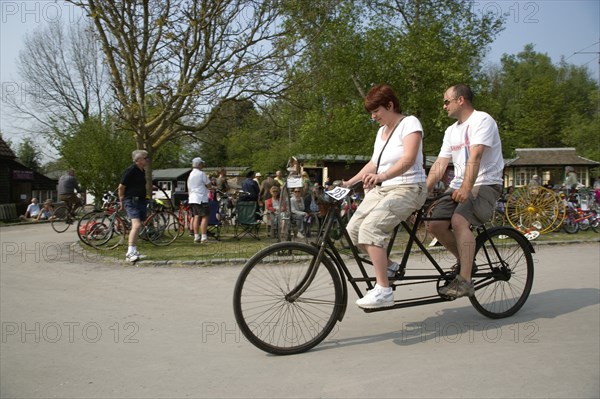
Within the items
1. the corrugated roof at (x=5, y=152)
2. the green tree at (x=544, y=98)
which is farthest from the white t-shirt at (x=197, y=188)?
the green tree at (x=544, y=98)

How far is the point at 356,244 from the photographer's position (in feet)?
14.1

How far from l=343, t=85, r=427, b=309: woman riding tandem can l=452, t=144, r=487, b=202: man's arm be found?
0.32 metres

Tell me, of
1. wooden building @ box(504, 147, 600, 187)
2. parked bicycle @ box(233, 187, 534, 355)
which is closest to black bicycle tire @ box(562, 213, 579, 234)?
parked bicycle @ box(233, 187, 534, 355)

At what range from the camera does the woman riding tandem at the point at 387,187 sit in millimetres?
4117

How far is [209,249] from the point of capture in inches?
414

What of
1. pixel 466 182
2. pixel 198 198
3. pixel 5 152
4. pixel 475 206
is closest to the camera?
pixel 466 182

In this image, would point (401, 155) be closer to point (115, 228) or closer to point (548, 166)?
point (115, 228)

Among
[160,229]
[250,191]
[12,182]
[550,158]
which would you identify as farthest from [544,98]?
[160,229]

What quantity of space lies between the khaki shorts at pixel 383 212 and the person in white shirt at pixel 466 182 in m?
0.42

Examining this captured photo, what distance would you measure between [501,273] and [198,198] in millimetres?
8014

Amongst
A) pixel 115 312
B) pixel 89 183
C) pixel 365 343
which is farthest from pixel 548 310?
pixel 89 183

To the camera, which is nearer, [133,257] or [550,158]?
[133,257]

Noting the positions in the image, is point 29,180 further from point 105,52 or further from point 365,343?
point 365,343

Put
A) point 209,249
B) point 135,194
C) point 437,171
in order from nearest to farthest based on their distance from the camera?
1. point 437,171
2. point 135,194
3. point 209,249
